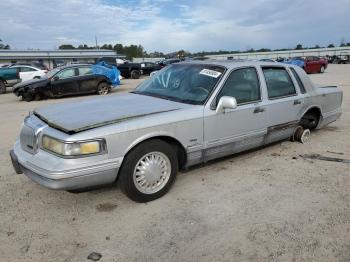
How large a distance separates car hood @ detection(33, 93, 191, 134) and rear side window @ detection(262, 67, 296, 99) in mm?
1618

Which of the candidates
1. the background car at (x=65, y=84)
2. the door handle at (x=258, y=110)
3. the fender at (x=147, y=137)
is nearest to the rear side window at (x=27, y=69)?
the background car at (x=65, y=84)

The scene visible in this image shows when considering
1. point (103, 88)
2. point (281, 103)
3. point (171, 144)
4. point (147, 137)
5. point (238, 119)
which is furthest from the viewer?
point (103, 88)

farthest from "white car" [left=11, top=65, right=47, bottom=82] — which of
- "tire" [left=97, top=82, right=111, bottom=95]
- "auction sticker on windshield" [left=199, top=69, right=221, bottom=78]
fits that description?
"auction sticker on windshield" [left=199, top=69, right=221, bottom=78]

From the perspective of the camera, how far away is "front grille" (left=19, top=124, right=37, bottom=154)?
3855 mm

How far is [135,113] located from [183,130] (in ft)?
1.99

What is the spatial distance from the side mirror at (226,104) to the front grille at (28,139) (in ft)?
7.15

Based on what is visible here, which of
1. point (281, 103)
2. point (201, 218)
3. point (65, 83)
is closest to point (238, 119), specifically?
point (281, 103)

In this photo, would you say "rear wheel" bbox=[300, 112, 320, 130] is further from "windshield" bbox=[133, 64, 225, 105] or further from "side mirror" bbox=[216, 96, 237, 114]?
"side mirror" bbox=[216, 96, 237, 114]

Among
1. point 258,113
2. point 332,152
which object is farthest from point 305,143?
point 258,113

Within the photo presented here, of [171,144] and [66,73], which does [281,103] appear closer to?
[171,144]

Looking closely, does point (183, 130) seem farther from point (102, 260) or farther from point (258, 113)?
point (102, 260)

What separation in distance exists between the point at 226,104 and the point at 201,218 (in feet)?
4.65

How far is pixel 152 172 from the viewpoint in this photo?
13.1 feet

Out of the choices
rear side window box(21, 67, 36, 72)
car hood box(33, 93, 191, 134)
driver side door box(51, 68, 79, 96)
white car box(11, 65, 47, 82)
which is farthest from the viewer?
rear side window box(21, 67, 36, 72)
